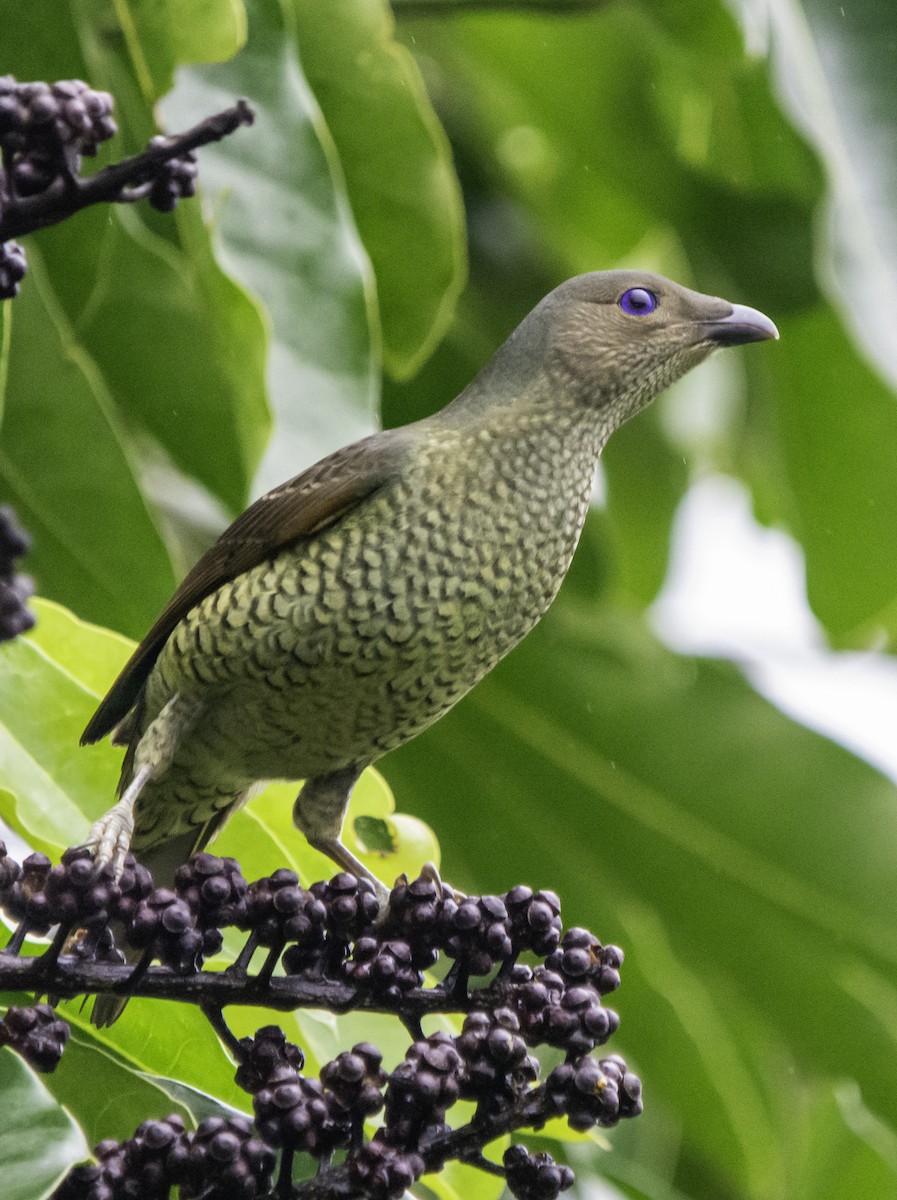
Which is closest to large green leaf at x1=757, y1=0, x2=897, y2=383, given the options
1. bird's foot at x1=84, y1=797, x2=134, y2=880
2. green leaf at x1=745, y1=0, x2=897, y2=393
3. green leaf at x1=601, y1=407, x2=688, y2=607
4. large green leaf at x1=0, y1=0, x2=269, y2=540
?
green leaf at x1=745, y1=0, x2=897, y2=393

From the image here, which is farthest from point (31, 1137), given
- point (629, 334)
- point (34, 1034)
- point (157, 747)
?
point (629, 334)

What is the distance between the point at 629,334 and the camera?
353 centimetres

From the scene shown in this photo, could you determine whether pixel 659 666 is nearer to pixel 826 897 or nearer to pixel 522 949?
pixel 826 897

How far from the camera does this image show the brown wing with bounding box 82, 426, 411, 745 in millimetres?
3279

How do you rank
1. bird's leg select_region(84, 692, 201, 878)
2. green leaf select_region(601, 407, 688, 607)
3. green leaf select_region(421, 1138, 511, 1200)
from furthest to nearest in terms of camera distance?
green leaf select_region(601, 407, 688, 607) < green leaf select_region(421, 1138, 511, 1200) < bird's leg select_region(84, 692, 201, 878)

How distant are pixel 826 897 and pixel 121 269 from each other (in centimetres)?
265

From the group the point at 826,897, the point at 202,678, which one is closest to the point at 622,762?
the point at 826,897

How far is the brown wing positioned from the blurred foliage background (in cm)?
10

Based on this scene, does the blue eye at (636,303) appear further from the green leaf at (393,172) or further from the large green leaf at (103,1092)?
the large green leaf at (103,1092)

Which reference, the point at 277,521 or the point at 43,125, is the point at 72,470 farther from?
the point at 43,125

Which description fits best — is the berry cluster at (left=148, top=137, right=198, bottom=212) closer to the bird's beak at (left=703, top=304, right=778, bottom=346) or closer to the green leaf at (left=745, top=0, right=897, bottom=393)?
the bird's beak at (left=703, top=304, right=778, bottom=346)

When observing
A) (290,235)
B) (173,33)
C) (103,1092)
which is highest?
(173,33)

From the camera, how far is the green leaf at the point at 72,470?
3.78 meters

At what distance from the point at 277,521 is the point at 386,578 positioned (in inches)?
10.4
